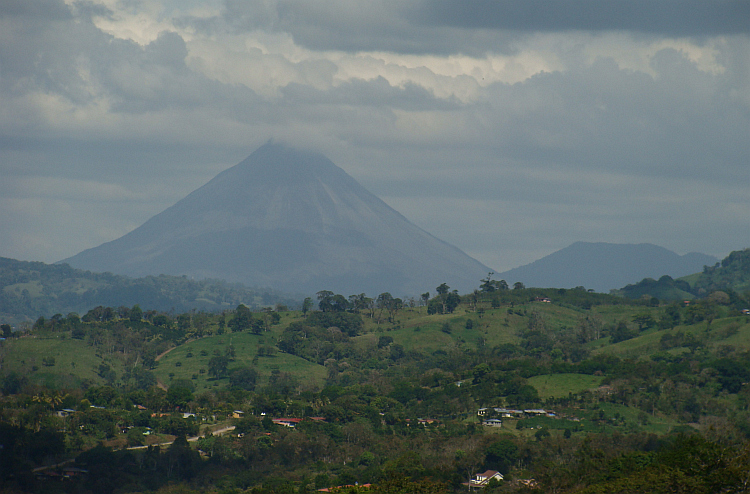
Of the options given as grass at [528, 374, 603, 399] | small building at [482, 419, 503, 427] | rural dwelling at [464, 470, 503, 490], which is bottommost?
rural dwelling at [464, 470, 503, 490]

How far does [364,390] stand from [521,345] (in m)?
50.0

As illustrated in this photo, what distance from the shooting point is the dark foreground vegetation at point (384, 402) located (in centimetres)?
7788

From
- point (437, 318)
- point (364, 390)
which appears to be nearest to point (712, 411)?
point (364, 390)

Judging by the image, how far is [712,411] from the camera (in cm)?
10381

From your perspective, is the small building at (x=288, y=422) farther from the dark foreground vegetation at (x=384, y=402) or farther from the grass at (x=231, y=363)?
the grass at (x=231, y=363)

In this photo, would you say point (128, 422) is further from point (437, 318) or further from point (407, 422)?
point (437, 318)

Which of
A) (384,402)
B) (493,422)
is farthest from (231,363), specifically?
(493,422)

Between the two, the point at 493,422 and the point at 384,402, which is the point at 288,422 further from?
the point at 493,422

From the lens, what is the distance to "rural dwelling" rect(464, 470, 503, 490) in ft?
255

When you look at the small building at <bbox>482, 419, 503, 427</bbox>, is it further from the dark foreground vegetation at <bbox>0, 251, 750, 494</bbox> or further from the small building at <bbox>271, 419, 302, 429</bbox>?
the small building at <bbox>271, 419, 302, 429</bbox>

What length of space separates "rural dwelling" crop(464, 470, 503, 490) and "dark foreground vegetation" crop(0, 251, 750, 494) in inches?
33.1

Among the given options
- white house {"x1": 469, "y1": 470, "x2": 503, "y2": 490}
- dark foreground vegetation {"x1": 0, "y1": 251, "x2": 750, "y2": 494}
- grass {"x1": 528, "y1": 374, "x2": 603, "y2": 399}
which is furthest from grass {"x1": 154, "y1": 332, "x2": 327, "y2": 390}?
white house {"x1": 469, "y1": 470, "x2": 503, "y2": 490}

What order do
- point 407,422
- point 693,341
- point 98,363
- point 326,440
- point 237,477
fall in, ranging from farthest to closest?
point 98,363 → point 693,341 → point 407,422 → point 326,440 → point 237,477

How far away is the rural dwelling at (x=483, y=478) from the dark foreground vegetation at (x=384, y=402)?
841mm
